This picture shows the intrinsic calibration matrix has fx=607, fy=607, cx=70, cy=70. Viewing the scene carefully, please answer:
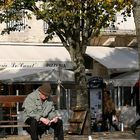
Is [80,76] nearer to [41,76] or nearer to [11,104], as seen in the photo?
[11,104]

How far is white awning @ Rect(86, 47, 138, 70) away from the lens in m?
30.7

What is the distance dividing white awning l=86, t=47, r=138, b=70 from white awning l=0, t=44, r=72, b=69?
5.24 ft

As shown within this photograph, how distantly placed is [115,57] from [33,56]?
4504 millimetres

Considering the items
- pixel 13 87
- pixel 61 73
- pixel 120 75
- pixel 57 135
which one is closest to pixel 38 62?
pixel 13 87

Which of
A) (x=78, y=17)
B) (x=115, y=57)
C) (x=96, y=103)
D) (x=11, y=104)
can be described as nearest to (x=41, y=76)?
(x=11, y=104)

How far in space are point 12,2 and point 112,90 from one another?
8.33 m

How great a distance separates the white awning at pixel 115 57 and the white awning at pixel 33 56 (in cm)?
160

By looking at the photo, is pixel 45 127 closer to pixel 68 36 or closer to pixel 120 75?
pixel 68 36

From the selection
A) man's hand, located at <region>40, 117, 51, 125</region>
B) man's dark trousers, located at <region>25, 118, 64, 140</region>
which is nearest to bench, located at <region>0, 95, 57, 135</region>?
man's dark trousers, located at <region>25, 118, 64, 140</region>

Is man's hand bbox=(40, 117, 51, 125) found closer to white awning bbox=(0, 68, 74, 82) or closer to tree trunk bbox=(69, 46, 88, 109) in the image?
tree trunk bbox=(69, 46, 88, 109)

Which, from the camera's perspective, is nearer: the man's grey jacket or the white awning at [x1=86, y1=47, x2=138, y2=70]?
the man's grey jacket

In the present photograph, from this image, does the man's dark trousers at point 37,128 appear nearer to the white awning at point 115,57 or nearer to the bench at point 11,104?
the bench at point 11,104

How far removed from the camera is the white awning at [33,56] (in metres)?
29.7

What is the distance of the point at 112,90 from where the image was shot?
27.0m
